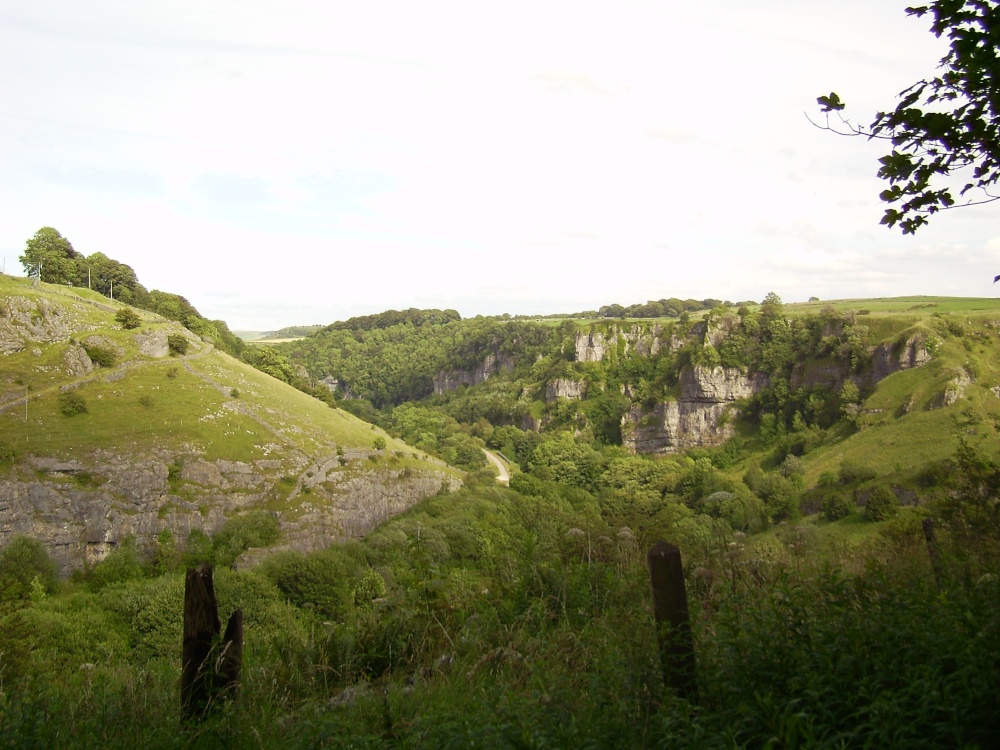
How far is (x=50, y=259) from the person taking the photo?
83875 mm

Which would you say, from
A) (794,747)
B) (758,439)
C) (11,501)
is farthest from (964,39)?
(758,439)

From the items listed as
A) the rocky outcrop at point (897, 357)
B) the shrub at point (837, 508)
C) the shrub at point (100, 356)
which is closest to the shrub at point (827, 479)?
the shrub at point (837, 508)

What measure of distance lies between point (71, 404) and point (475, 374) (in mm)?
120676

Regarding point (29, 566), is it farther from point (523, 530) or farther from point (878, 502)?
point (878, 502)

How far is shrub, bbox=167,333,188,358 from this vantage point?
2771 inches

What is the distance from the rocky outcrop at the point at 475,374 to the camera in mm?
167125

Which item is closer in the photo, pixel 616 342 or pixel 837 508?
pixel 837 508

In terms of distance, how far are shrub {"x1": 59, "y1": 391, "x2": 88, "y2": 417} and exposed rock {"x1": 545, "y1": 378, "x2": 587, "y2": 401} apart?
87377 millimetres

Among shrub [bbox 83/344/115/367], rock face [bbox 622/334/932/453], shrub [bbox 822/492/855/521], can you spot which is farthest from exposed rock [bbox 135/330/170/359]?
rock face [bbox 622/334/932/453]

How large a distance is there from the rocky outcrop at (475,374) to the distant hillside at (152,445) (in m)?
92.4

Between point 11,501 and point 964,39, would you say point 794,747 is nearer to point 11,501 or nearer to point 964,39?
point 964,39

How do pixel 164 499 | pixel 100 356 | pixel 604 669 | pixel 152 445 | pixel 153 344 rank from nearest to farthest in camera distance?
pixel 604 669 → pixel 164 499 → pixel 152 445 → pixel 100 356 → pixel 153 344

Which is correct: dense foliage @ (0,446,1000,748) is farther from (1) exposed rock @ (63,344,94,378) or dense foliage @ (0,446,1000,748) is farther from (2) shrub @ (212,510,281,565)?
(1) exposed rock @ (63,344,94,378)

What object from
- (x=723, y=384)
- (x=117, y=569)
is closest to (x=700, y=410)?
(x=723, y=384)
